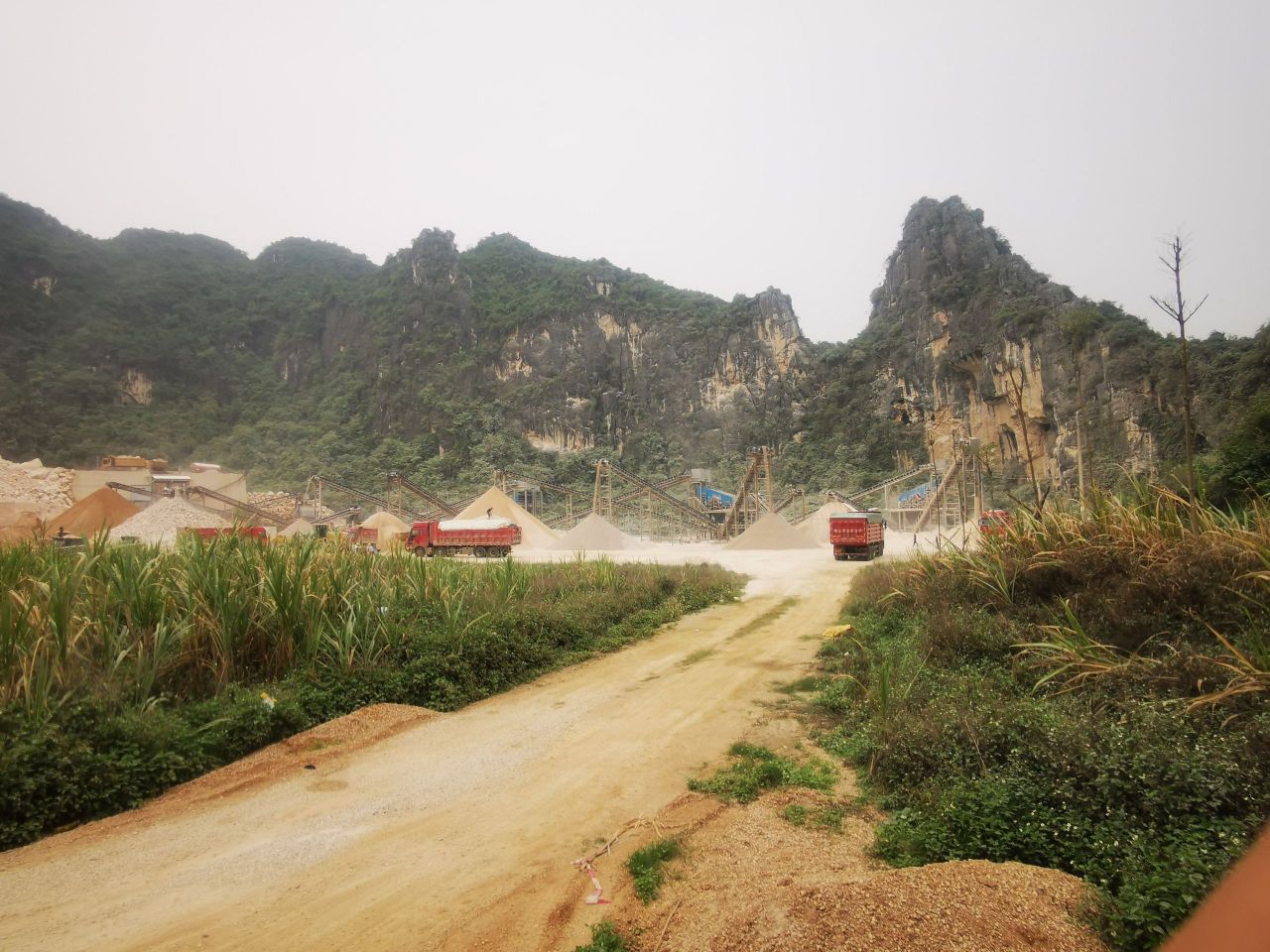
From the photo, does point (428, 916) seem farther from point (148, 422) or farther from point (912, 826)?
point (148, 422)

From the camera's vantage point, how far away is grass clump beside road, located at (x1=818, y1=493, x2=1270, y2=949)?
2.73 metres

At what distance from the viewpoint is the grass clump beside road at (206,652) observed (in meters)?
4.12

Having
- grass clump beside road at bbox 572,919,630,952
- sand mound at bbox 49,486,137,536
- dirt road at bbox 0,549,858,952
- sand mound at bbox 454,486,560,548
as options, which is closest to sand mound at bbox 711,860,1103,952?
grass clump beside road at bbox 572,919,630,952

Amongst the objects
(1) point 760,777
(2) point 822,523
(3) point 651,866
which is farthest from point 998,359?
(3) point 651,866

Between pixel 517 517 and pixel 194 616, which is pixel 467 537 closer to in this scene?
pixel 517 517

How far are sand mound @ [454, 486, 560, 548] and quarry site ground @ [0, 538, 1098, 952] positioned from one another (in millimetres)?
28615

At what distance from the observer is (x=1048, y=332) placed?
52094 millimetres

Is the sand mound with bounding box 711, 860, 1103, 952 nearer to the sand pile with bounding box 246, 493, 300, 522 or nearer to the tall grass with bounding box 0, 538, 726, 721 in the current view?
the tall grass with bounding box 0, 538, 726, 721

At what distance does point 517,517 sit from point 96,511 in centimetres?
1915

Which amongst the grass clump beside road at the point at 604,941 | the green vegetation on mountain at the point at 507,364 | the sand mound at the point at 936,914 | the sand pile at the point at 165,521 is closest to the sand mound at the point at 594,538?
the sand pile at the point at 165,521

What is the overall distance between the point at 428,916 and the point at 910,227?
86.2 m

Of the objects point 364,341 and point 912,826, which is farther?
point 364,341

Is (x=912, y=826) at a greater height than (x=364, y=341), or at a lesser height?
lesser

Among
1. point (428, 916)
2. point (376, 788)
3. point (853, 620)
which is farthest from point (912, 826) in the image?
point (853, 620)
